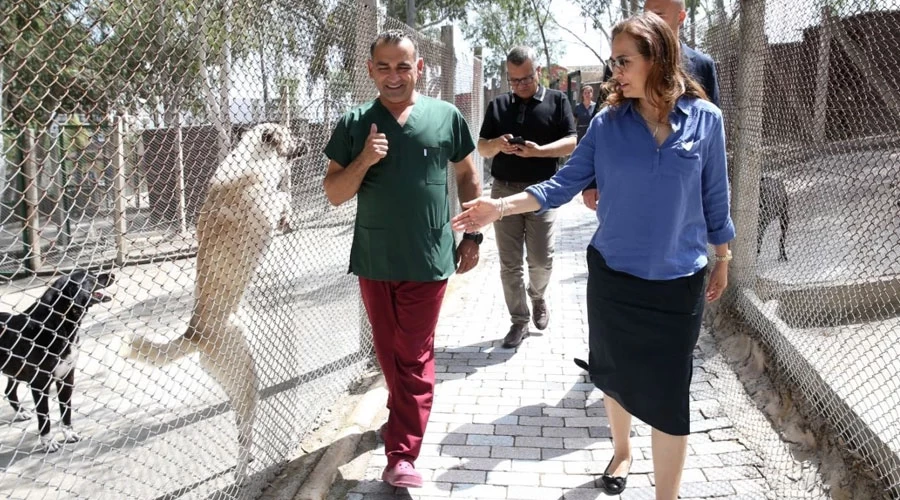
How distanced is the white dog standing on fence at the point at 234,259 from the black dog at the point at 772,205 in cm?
370

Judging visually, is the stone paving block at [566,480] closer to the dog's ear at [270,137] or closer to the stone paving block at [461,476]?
the stone paving block at [461,476]

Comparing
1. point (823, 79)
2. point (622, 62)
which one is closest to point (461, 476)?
point (622, 62)

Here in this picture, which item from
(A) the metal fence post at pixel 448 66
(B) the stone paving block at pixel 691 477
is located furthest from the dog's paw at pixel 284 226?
(A) the metal fence post at pixel 448 66

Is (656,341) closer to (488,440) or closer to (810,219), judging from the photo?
(488,440)

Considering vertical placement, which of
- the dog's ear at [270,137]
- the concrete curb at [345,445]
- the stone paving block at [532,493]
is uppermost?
the dog's ear at [270,137]

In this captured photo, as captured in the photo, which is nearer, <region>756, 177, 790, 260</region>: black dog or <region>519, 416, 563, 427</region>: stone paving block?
<region>519, 416, 563, 427</region>: stone paving block

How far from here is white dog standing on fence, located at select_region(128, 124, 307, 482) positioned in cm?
294

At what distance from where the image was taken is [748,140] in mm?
4723

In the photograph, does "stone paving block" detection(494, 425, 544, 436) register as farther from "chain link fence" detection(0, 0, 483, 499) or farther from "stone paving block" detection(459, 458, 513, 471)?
"chain link fence" detection(0, 0, 483, 499)

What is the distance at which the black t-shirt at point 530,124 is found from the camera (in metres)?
4.73

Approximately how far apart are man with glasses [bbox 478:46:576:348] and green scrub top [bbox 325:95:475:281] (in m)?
1.51

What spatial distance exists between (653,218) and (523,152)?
209cm

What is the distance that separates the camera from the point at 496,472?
10.8ft

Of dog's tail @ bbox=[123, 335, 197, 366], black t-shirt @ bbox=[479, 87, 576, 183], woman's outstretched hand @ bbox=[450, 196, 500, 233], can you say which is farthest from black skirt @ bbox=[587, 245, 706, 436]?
black t-shirt @ bbox=[479, 87, 576, 183]
